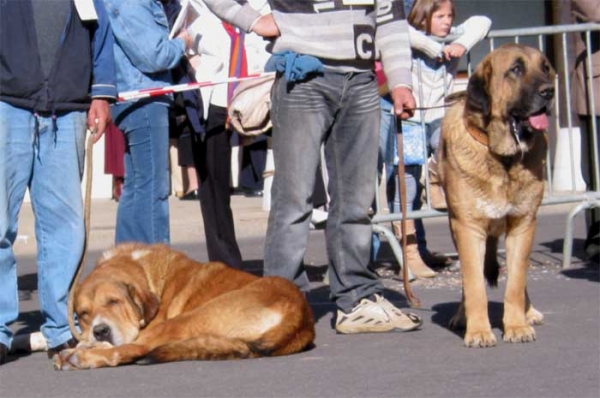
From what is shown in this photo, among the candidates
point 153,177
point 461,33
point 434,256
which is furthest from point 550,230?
point 153,177

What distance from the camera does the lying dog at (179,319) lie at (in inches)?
223

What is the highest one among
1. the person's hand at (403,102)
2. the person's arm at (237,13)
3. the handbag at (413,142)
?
the person's arm at (237,13)

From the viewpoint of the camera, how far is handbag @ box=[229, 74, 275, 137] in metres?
7.71

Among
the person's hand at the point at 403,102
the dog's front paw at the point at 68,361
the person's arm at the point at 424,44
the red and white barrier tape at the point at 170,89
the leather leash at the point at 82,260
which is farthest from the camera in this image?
the person's arm at the point at 424,44

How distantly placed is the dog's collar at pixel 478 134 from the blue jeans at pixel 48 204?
1.88m

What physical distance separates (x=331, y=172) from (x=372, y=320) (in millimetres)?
783

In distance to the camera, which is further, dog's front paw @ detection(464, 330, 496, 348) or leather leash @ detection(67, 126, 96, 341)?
dog's front paw @ detection(464, 330, 496, 348)

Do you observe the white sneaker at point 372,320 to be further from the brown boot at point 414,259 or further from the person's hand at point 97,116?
the brown boot at point 414,259

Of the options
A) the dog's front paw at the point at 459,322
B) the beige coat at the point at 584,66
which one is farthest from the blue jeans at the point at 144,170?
the beige coat at the point at 584,66

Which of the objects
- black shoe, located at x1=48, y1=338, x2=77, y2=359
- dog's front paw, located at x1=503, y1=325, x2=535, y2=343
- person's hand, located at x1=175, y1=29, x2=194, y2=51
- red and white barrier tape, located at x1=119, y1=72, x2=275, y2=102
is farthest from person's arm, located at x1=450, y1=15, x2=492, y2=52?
black shoe, located at x1=48, y1=338, x2=77, y2=359

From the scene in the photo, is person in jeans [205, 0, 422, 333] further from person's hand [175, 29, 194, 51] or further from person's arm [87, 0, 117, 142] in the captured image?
person's hand [175, 29, 194, 51]

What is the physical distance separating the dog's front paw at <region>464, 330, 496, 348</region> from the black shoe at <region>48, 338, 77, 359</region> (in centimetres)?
188

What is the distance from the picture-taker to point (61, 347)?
6039 mm

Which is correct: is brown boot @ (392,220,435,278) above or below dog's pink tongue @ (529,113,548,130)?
below
